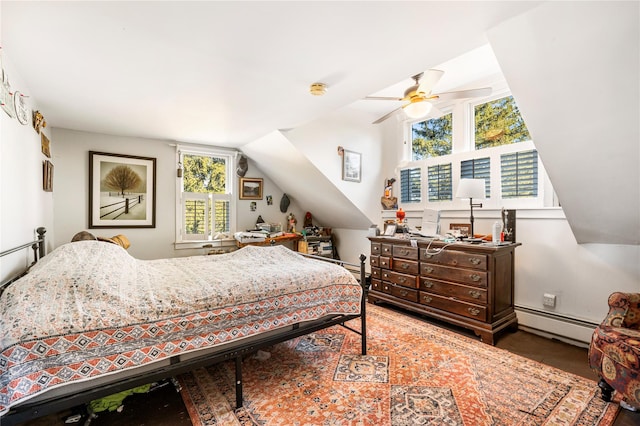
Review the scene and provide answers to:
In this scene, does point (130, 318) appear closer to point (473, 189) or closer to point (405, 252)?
point (405, 252)

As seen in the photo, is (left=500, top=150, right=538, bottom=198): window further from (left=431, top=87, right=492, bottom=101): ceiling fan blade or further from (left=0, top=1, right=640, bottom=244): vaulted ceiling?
(left=431, top=87, right=492, bottom=101): ceiling fan blade

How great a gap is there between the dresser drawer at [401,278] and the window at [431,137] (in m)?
1.77

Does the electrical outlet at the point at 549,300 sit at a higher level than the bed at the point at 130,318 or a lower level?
lower

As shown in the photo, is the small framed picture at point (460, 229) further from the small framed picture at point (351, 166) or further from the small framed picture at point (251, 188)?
the small framed picture at point (251, 188)

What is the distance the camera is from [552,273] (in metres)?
2.94

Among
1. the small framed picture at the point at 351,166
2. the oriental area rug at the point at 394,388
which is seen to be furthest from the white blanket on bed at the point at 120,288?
the small framed picture at the point at 351,166

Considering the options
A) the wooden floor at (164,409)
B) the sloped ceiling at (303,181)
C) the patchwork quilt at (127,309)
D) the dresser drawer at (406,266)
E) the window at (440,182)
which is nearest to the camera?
the patchwork quilt at (127,309)

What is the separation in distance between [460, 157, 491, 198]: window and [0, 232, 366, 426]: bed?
2.17m

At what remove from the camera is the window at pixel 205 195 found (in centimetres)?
443

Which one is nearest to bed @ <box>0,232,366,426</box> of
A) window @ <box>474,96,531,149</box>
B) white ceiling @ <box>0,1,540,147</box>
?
white ceiling @ <box>0,1,540,147</box>

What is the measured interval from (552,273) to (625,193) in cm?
112

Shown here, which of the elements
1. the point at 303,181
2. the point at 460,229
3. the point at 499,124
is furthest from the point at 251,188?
the point at 499,124

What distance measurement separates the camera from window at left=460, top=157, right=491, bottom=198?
11.3ft

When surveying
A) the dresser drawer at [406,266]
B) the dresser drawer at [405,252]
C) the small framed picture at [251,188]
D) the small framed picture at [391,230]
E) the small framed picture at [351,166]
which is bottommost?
the dresser drawer at [406,266]
